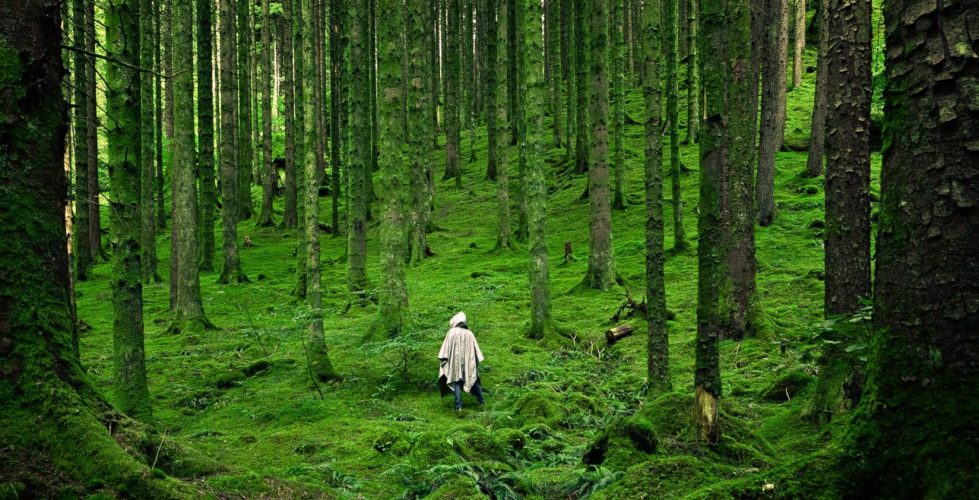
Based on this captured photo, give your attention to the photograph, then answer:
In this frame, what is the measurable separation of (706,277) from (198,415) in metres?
7.47

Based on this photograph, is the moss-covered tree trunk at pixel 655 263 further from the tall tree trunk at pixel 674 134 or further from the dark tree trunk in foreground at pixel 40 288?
the tall tree trunk at pixel 674 134

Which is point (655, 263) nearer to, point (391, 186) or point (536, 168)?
point (536, 168)

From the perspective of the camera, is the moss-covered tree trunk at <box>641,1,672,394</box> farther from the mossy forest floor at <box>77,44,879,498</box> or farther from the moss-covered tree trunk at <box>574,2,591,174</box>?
the moss-covered tree trunk at <box>574,2,591,174</box>

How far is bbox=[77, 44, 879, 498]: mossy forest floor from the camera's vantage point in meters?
4.87

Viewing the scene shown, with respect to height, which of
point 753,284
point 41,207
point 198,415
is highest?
point 41,207

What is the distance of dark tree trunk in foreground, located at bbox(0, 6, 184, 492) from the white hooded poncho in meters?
5.59

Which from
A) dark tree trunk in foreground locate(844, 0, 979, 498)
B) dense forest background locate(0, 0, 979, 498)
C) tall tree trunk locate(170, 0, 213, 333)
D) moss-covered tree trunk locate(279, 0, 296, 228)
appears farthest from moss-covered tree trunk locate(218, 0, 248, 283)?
dark tree trunk in foreground locate(844, 0, 979, 498)

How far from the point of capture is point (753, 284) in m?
10.4

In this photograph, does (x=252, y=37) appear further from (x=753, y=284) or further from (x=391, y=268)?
(x=753, y=284)

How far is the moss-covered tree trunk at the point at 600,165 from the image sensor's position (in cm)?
1428

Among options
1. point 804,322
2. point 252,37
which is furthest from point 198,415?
point 252,37

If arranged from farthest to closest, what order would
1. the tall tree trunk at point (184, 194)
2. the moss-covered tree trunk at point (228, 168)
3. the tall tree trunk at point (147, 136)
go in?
the moss-covered tree trunk at point (228, 168)
the tall tree trunk at point (184, 194)
the tall tree trunk at point (147, 136)

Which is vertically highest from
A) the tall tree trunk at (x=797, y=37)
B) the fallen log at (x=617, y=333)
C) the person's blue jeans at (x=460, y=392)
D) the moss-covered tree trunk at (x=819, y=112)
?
the tall tree trunk at (x=797, y=37)

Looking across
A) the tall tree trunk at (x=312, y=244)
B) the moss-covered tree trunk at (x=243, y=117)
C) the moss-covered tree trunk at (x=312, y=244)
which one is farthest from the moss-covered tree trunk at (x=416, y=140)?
the moss-covered tree trunk at (x=243, y=117)
